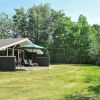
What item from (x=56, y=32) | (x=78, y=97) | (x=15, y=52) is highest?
(x=56, y=32)

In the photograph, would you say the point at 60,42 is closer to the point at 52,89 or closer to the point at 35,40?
the point at 35,40

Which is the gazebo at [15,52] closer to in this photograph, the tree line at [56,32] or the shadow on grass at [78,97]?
the tree line at [56,32]

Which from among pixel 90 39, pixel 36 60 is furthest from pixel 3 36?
Answer: pixel 36 60

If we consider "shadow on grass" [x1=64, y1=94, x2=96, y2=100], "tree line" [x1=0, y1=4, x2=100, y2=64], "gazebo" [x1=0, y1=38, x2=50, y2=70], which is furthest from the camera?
"tree line" [x1=0, y1=4, x2=100, y2=64]

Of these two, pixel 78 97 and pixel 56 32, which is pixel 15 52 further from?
pixel 78 97

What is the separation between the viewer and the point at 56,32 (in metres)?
48.6

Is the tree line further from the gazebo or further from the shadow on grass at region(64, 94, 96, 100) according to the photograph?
the shadow on grass at region(64, 94, 96, 100)

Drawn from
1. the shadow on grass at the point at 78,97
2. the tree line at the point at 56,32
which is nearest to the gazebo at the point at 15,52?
the tree line at the point at 56,32

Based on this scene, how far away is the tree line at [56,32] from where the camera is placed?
45.4 meters

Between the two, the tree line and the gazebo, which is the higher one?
the tree line

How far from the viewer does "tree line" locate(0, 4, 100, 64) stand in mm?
45438

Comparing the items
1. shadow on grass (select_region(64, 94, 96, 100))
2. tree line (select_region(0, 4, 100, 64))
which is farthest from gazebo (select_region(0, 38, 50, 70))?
shadow on grass (select_region(64, 94, 96, 100))

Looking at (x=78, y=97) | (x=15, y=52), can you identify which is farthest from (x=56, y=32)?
(x=78, y=97)

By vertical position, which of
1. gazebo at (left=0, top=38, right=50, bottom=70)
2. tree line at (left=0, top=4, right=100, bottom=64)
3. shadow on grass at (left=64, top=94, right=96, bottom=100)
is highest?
tree line at (left=0, top=4, right=100, bottom=64)
